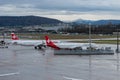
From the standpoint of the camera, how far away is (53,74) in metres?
35.4

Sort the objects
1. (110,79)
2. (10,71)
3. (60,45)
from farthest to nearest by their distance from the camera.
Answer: (60,45), (10,71), (110,79)

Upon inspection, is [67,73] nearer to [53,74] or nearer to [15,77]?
[53,74]

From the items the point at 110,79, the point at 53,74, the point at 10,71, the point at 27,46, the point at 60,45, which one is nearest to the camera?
the point at 110,79

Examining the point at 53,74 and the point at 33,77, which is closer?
the point at 33,77

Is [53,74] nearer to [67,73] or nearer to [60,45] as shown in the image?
[67,73]

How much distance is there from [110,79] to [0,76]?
38.0ft

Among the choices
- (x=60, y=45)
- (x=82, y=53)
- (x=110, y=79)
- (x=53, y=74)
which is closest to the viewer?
(x=110, y=79)

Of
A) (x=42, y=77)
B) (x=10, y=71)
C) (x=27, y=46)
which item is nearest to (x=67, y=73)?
(x=42, y=77)

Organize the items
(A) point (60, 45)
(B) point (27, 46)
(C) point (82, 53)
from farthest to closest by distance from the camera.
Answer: (B) point (27, 46), (A) point (60, 45), (C) point (82, 53)

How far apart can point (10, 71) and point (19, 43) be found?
195ft

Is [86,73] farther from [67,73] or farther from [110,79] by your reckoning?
[110,79]

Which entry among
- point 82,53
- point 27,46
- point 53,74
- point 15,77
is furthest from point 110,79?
point 27,46

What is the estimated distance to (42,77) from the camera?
33094 mm

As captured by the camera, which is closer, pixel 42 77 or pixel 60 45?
pixel 42 77
